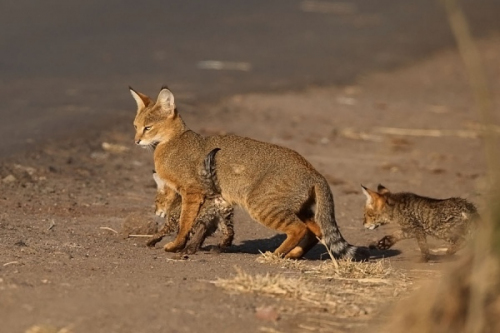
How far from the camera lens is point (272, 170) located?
9180mm

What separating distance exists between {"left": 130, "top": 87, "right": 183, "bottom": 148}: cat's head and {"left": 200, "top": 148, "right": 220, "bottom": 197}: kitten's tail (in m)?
0.76

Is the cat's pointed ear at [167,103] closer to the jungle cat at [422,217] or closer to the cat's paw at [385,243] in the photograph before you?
the jungle cat at [422,217]

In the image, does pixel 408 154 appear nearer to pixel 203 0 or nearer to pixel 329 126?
pixel 329 126

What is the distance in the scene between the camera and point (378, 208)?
10477 mm

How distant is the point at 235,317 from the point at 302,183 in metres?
2.91

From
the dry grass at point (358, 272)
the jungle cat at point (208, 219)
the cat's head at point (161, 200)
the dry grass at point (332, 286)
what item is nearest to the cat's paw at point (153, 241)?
the jungle cat at point (208, 219)

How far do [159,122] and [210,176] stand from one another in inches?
40.3

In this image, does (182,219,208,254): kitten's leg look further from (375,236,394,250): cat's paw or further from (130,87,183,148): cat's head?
(375,236,394,250): cat's paw

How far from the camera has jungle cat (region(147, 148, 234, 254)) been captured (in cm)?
946

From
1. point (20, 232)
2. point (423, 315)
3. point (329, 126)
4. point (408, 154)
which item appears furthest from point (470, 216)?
point (329, 126)

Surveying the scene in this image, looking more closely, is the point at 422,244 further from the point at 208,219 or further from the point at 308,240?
the point at 208,219

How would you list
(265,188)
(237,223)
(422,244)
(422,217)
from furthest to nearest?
(237,223) < (422,217) < (422,244) < (265,188)

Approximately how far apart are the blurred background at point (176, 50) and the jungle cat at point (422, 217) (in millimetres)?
4482

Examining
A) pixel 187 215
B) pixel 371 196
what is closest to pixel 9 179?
pixel 187 215
